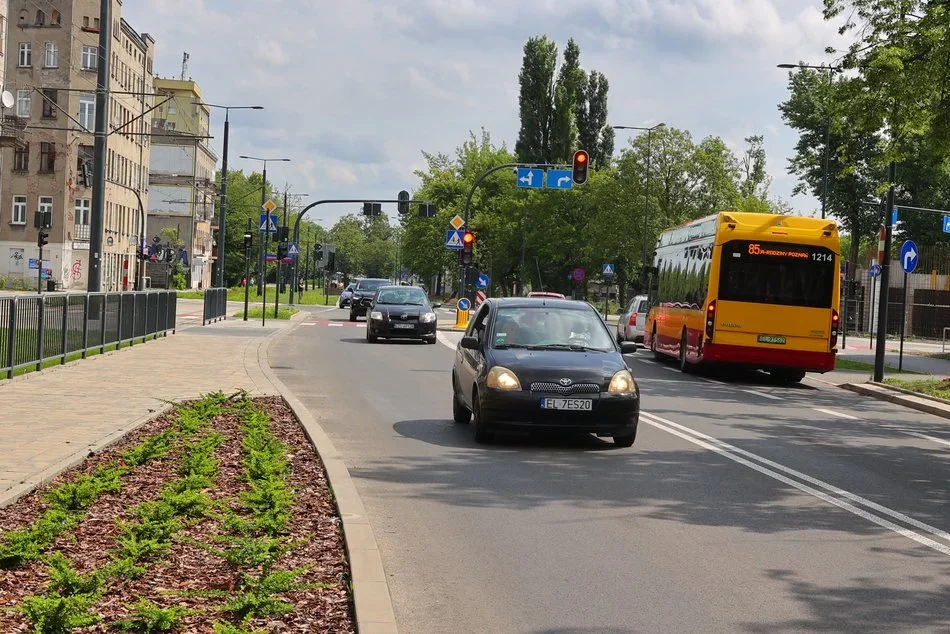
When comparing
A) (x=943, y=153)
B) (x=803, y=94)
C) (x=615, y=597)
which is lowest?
(x=615, y=597)

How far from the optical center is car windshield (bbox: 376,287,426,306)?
120ft

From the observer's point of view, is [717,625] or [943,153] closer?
[717,625]

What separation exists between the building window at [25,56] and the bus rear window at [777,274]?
234ft

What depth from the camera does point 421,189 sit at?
371 ft

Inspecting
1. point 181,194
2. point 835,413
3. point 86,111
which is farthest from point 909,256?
point 181,194

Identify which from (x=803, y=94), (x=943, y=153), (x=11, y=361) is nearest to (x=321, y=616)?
(x=11, y=361)

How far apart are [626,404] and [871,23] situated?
15147mm

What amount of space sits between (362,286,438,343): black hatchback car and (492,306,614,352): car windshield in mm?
20844

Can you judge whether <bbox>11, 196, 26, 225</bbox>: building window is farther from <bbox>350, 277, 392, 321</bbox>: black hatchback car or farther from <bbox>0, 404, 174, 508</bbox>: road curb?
<bbox>0, 404, 174, 508</bbox>: road curb

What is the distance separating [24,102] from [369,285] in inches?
1519

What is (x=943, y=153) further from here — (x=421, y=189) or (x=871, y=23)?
(x=421, y=189)

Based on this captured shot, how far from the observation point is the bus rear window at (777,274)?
2598cm

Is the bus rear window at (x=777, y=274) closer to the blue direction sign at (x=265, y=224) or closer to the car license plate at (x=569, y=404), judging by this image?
the car license plate at (x=569, y=404)

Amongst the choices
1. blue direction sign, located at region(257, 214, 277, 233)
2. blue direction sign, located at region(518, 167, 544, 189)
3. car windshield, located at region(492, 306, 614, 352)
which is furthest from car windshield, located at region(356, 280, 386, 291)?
car windshield, located at region(492, 306, 614, 352)
